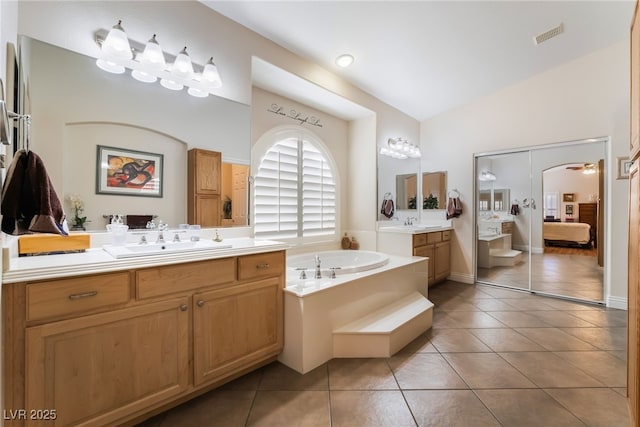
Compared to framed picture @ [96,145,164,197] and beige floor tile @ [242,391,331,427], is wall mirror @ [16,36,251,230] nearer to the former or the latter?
framed picture @ [96,145,164,197]

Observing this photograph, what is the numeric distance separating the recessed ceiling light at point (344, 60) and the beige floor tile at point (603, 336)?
3.45 metres

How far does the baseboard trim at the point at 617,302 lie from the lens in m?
3.16

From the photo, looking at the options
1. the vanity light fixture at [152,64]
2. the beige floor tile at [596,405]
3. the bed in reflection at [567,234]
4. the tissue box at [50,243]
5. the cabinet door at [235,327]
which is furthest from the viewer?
the bed in reflection at [567,234]

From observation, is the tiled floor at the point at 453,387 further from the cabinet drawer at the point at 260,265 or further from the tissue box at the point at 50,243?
the tissue box at the point at 50,243

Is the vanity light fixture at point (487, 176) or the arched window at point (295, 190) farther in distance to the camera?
the vanity light fixture at point (487, 176)

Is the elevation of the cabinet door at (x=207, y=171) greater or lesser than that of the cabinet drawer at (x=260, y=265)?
greater

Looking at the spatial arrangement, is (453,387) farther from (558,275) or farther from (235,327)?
(558,275)

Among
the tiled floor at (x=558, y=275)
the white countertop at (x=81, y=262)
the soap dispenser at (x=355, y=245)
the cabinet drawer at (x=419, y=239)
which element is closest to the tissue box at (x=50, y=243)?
the white countertop at (x=81, y=262)

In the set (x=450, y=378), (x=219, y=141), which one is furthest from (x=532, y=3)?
(x=450, y=378)

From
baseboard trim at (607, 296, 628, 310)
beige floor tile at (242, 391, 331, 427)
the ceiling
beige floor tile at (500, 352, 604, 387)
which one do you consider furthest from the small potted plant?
baseboard trim at (607, 296, 628, 310)

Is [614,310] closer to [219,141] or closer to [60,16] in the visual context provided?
[219,141]

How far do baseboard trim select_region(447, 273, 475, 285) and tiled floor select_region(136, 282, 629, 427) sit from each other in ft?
5.18

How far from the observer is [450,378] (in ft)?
6.25

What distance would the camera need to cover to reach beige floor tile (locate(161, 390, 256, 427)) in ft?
5.00
